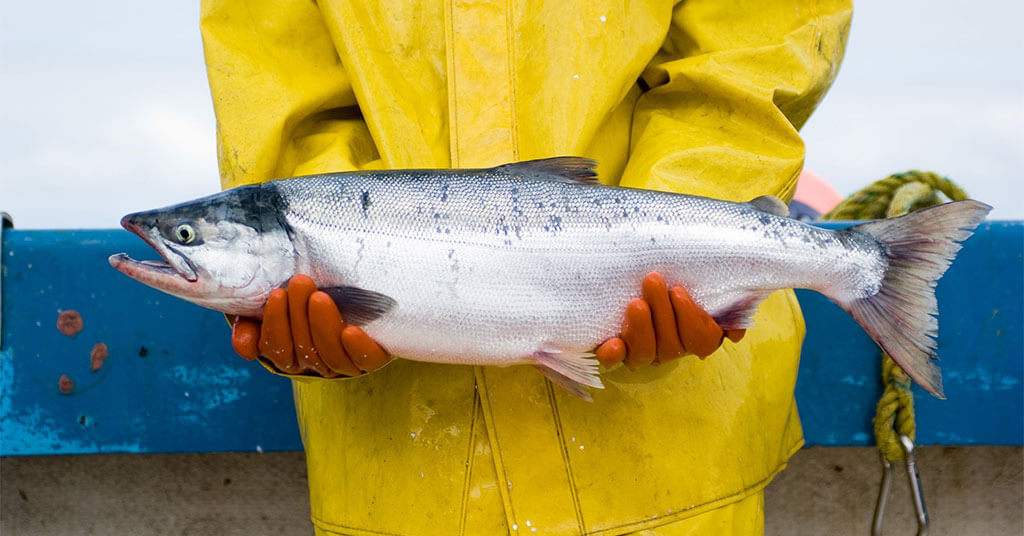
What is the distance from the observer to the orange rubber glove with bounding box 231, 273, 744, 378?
67.7 inches

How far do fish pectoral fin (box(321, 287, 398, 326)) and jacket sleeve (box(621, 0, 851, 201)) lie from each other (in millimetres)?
641

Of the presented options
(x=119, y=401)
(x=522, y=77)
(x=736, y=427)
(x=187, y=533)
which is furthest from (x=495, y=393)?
(x=187, y=533)

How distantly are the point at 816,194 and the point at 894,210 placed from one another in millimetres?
3273

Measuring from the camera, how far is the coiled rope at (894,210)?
2.71m

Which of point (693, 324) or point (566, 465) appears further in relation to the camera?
point (566, 465)

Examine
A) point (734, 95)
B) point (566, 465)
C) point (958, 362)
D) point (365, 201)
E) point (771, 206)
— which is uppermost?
point (734, 95)

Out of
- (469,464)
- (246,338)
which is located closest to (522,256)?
(469,464)

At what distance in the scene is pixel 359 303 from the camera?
→ 1.75 m

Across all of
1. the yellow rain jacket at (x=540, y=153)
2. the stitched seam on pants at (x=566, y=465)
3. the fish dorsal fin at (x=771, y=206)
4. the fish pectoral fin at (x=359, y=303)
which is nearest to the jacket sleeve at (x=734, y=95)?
the yellow rain jacket at (x=540, y=153)

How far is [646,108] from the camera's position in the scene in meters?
2.23

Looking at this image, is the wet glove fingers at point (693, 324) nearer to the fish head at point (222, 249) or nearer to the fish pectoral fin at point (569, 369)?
the fish pectoral fin at point (569, 369)

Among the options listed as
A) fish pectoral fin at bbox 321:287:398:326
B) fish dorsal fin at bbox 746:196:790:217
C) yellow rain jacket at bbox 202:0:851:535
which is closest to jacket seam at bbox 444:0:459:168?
yellow rain jacket at bbox 202:0:851:535

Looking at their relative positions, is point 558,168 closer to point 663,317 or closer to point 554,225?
point 554,225

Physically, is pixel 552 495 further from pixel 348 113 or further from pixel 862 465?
pixel 862 465
